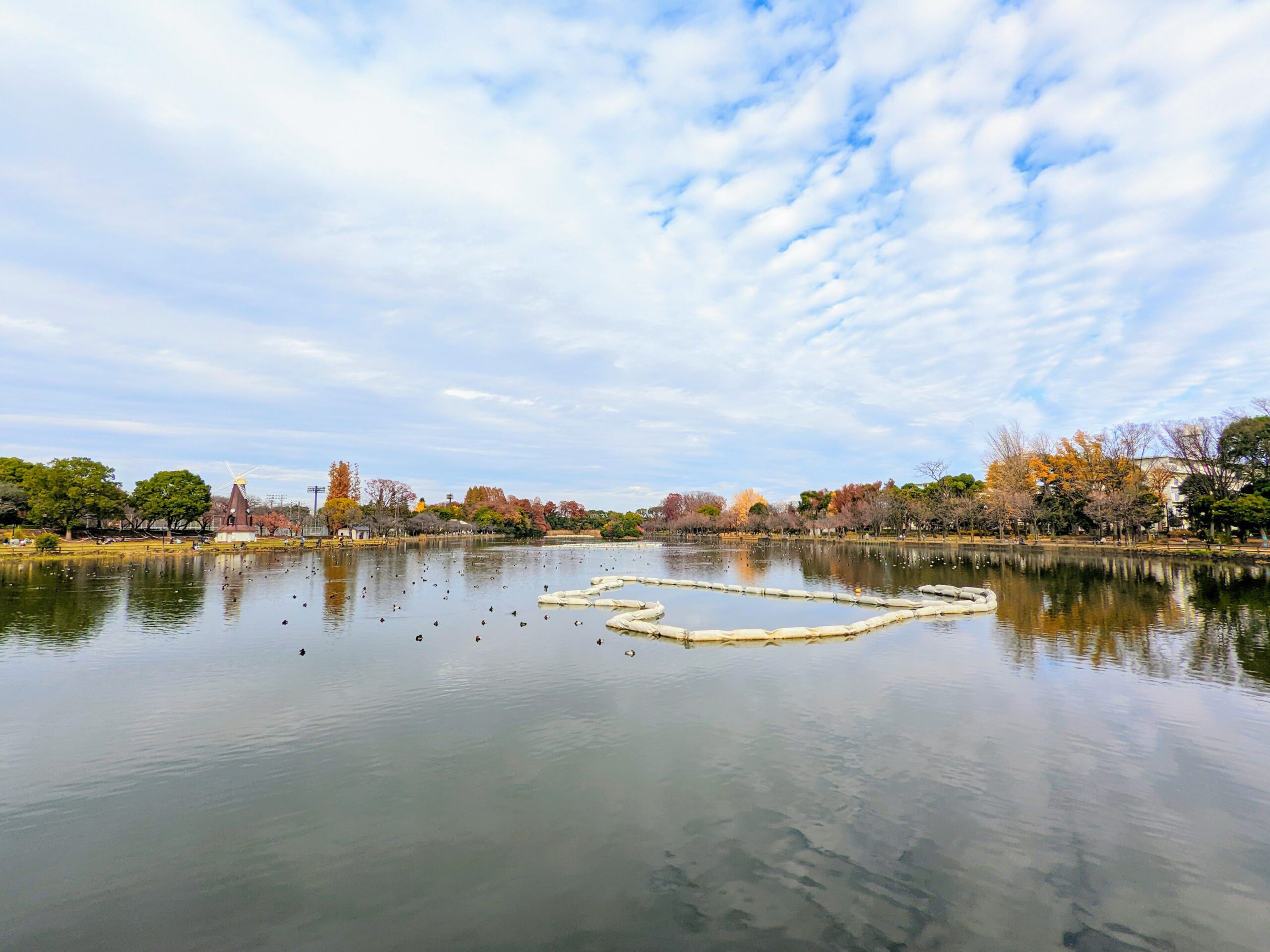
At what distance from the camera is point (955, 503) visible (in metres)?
80.0

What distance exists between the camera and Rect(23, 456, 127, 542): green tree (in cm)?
6328

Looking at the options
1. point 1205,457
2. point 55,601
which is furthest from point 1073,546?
point 55,601

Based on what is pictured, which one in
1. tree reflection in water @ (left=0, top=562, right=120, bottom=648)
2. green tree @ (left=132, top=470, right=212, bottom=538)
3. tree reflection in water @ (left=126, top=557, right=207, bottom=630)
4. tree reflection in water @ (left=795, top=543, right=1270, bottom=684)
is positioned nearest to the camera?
tree reflection in water @ (left=795, top=543, right=1270, bottom=684)

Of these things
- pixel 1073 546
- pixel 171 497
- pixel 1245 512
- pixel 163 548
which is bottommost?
pixel 1073 546

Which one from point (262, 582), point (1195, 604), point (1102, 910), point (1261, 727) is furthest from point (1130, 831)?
point (262, 582)

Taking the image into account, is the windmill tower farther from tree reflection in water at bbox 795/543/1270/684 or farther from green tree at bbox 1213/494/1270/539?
green tree at bbox 1213/494/1270/539

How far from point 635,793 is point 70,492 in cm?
8187

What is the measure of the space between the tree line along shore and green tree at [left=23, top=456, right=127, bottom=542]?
14 cm

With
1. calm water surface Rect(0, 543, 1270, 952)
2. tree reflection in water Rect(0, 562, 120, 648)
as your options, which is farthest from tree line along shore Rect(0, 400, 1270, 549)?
calm water surface Rect(0, 543, 1270, 952)

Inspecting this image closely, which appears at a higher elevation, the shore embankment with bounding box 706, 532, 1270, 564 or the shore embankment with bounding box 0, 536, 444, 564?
the shore embankment with bounding box 0, 536, 444, 564

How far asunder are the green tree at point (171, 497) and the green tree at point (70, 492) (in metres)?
2.38

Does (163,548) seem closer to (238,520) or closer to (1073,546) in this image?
(238,520)

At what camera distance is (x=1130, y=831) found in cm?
858

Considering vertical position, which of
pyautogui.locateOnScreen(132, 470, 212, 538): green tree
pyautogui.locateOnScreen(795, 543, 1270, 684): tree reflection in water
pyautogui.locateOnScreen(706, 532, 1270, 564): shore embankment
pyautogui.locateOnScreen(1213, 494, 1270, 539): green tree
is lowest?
pyautogui.locateOnScreen(795, 543, 1270, 684): tree reflection in water
